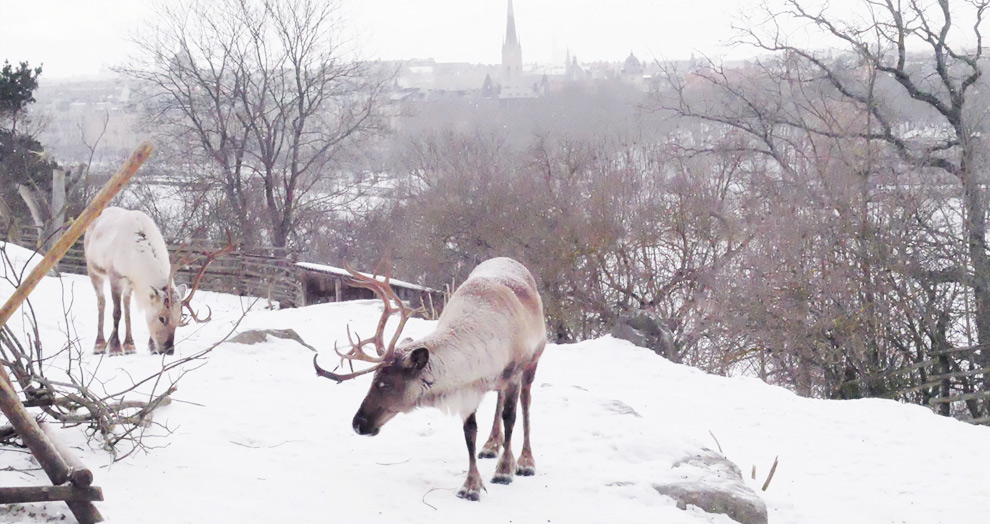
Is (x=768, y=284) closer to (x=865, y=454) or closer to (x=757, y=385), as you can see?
(x=757, y=385)

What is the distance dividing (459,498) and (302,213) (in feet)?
94.9

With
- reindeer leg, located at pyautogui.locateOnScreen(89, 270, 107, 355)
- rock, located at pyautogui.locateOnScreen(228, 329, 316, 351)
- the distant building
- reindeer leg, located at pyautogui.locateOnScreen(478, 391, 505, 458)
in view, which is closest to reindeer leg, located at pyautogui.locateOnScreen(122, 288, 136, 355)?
reindeer leg, located at pyautogui.locateOnScreen(89, 270, 107, 355)

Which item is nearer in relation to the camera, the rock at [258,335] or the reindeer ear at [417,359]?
the reindeer ear at [417,359]

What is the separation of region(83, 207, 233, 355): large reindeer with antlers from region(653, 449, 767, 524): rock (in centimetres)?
516

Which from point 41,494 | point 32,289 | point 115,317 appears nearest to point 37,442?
point 41,494

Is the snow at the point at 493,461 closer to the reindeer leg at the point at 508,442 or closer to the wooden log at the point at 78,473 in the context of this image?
the reindeer leg at the point at 508,442

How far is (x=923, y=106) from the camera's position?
71.3 ft

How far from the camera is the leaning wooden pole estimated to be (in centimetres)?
366


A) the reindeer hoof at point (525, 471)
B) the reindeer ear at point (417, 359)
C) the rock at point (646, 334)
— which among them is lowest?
the rock at point (646, 334)

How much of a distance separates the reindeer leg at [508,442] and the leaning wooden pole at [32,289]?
2.54 meters

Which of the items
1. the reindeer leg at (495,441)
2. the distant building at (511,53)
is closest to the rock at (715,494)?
the reindeer leg at (495,441)

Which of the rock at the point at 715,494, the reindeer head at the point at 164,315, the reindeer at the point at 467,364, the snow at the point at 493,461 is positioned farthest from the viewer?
the reindeer head at the point at 164,315

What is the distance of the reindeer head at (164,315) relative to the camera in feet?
28.0

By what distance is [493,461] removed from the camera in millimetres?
6012
